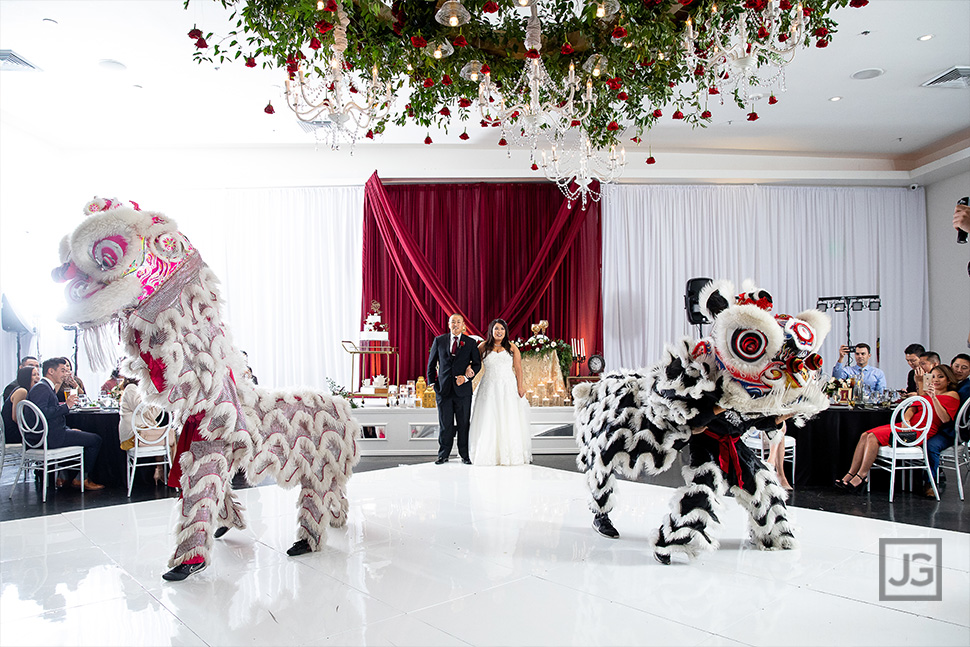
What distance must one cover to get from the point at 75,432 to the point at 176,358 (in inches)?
149

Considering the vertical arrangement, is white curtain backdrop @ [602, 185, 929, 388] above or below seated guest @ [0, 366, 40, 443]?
above

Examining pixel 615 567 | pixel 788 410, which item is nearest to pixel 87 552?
pixel 615 567

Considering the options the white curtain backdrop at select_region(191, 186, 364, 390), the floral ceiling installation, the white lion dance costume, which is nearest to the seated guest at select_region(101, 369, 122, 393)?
the white curtain backdrop at select_region(191, 186, 364, 390)

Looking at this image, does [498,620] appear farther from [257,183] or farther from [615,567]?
[257,183]

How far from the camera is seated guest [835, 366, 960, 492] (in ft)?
17.0

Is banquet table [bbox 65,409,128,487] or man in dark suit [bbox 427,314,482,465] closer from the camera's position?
banquet table [bbox 65,409,128,487]

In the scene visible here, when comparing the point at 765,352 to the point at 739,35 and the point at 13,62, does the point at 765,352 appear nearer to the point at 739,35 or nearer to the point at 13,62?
the point at 739,35

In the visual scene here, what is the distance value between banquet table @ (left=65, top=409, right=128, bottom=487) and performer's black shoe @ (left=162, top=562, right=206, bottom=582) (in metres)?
3.58

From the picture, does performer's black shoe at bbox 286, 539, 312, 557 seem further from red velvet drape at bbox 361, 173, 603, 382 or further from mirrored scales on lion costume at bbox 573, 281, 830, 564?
red velvet drape at bbox 361, 173, 603, 382

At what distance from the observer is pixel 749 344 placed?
279cm

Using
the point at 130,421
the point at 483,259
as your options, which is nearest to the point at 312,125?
the point at 483,259

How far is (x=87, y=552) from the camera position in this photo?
336 centimetres

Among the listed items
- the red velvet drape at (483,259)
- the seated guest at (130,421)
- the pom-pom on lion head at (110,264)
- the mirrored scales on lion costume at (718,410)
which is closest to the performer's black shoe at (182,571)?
the pom-pom on lion head at (110,264)

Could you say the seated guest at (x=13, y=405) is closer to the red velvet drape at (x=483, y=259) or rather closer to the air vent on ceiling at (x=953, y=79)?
the red velvet drape at (x=483, y=259)
